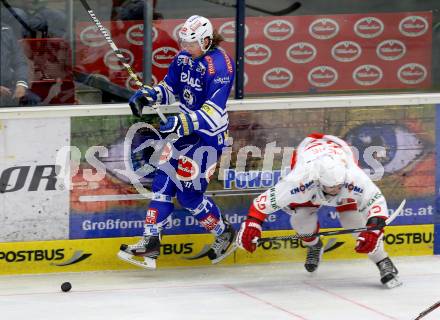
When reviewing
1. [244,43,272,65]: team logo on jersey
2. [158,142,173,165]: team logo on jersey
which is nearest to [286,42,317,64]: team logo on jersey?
[244,43,272,65]: team logo on jersey

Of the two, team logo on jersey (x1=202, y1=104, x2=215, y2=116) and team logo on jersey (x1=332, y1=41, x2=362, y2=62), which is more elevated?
team logo on jersey (x1=332, y1=41, x2=362, y2=62)

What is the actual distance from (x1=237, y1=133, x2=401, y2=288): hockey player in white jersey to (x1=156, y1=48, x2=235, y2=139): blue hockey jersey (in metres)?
0.53

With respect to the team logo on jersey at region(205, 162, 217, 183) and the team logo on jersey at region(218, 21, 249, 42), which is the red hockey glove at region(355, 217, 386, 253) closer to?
the team logo on jersey at region(205, 162, 217, 183)

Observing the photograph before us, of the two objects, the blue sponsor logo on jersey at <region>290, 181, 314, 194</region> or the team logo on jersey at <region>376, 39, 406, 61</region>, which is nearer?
the blue sponsor logo on jersey at <region>290, 181, 314, 194</region>

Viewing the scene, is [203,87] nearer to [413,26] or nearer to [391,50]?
[391,50]

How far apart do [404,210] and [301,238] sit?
96cm

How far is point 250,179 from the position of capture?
773 centimetres

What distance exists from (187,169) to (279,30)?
3.58 ft

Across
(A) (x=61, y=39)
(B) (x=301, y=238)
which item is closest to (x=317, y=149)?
(B) (x=301, y=238)

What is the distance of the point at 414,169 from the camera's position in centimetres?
791

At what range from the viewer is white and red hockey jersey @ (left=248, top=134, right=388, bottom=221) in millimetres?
6938

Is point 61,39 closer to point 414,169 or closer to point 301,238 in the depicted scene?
point 301,238

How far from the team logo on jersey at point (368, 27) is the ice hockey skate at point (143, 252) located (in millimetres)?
1862

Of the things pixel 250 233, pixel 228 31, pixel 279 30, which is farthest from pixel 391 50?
pixel 250 233
